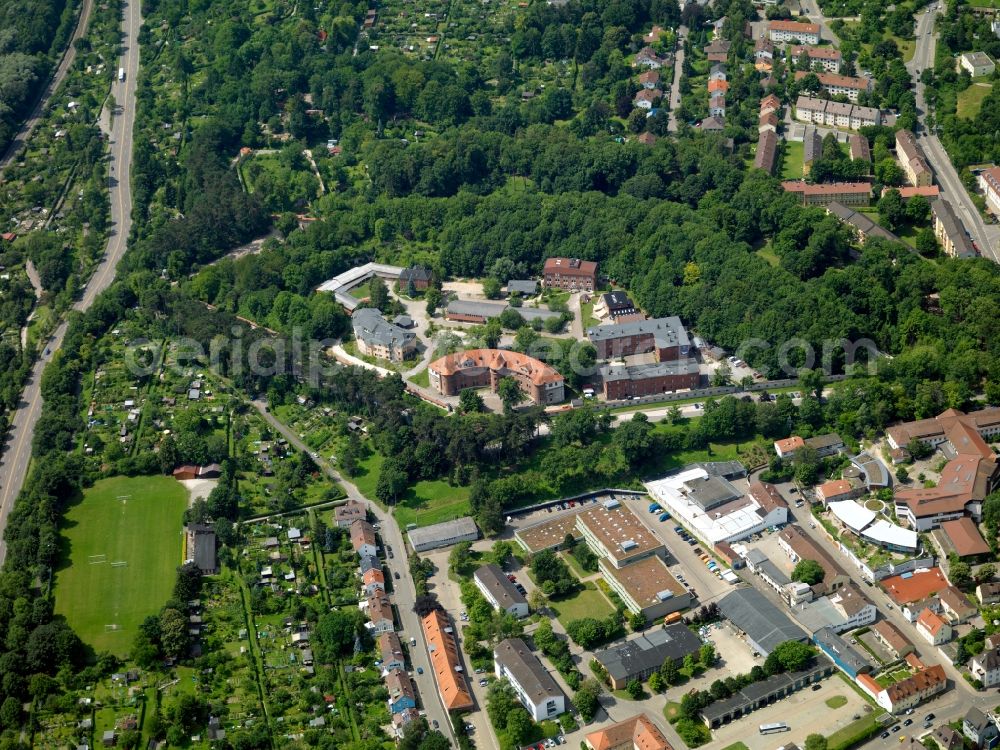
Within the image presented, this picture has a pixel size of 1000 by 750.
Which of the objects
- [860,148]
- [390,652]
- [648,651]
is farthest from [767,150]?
[390,652]

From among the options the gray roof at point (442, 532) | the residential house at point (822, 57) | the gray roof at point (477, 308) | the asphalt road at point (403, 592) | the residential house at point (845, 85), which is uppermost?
the residential house at point (822, 57)

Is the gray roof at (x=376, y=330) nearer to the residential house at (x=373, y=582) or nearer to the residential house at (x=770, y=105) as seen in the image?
the residential house at (x=373, y=582)

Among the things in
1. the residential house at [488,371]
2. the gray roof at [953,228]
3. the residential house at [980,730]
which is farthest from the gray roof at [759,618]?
the gray roof at [953,228]

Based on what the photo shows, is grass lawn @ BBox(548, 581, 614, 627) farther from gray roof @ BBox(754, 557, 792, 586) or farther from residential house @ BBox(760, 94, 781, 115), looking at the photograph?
residential house @ BBox(760, 94, 781, 115)

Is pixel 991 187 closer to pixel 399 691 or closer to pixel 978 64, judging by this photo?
pixel 978 64

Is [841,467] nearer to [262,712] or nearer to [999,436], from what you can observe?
[999,436]

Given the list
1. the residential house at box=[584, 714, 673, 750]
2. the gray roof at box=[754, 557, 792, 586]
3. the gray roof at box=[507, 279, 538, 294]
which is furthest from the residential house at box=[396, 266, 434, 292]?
the residential house at box=[584, 714, 673, 750]
